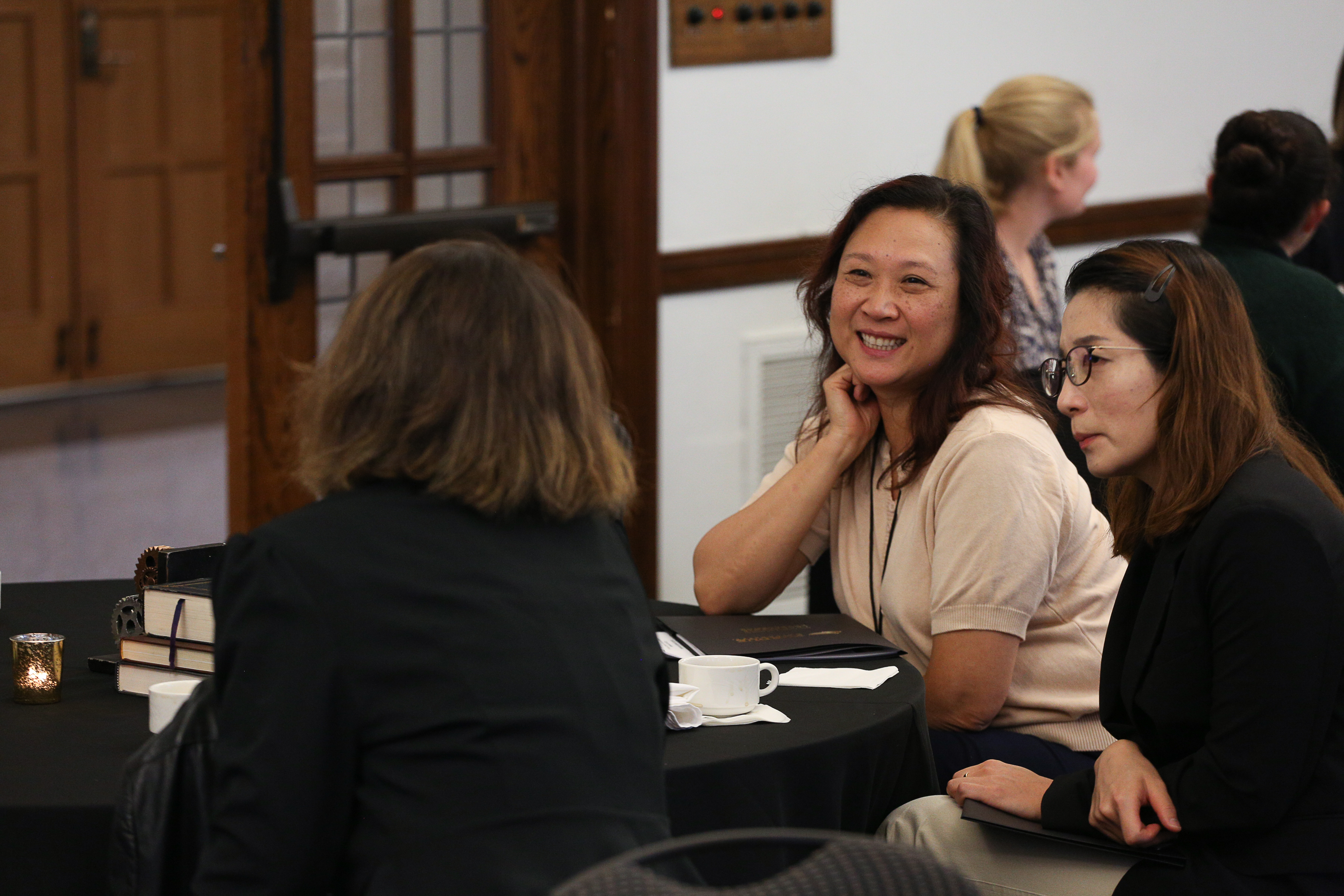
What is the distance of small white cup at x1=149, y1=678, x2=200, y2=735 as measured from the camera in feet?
5.35

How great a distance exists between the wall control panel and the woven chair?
313 centimetres

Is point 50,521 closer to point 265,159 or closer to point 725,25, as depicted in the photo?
point 265,159

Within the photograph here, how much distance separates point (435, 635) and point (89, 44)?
6367 millimetres

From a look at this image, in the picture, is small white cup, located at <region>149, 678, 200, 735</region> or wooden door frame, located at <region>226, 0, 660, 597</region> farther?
wooden door frame, located at <region>226, 0, 660, 597</region>

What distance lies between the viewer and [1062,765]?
2123mm

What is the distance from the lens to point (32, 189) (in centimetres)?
680

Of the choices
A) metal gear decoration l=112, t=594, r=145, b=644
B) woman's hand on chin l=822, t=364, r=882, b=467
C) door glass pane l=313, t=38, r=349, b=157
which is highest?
door glass pane l=313, t=38, r=349, b=157

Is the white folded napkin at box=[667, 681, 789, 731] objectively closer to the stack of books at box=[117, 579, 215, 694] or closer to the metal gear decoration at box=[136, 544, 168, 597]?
the stack of books at box=[117, 579, 215, 694]

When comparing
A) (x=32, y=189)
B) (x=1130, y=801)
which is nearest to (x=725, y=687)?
(x=1130, y=801)

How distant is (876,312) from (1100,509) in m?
0.66

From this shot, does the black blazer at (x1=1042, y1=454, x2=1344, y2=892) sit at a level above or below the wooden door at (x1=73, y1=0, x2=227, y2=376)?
below

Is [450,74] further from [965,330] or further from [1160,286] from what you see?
[1160,286]

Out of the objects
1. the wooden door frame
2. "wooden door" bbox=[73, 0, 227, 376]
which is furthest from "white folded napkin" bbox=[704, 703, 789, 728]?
"wooden door" bbox=[73, 0, 227, 376]

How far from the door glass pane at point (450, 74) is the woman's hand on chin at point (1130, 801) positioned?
8.41 ft
